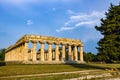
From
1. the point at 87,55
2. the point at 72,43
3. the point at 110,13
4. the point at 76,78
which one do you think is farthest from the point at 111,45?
the point at 87,55

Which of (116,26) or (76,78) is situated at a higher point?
(116,26)

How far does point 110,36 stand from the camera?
38.3 metres

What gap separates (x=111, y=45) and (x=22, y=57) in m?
40.3

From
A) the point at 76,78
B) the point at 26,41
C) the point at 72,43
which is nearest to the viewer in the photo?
the point at 76,78

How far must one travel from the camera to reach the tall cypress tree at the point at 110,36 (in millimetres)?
37188

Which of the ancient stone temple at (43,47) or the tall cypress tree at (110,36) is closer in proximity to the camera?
the tall cypress tree at (110,36)

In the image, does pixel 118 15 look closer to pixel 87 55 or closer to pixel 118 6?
pixel 118 6

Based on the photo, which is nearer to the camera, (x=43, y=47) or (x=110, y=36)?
(x=110, y=36)

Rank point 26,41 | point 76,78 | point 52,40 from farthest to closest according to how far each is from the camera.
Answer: point 52,40 → point 26,41 → point 76,78

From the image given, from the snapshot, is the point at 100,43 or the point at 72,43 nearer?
the point at 100,43

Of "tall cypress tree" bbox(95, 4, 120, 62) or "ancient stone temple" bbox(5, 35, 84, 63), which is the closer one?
"tall cypress tree" bbox(95, 4, 120, 62)

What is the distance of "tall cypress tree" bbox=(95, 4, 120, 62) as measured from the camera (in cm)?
3719

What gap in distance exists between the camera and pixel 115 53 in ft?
120

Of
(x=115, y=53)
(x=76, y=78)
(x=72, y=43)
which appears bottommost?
(x=76, y=78)
